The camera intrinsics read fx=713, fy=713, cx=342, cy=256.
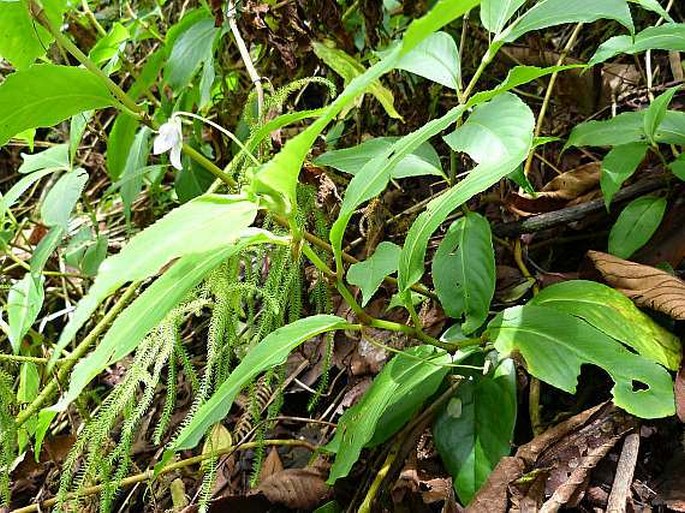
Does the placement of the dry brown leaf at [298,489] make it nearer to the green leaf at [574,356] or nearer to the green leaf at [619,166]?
the green leaf at [574,356]

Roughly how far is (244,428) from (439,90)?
776mm

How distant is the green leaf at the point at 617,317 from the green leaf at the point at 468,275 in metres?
0.09

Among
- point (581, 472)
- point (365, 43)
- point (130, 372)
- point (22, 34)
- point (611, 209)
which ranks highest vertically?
point (22, 34)

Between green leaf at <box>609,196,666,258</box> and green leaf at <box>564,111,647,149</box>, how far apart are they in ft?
0.29

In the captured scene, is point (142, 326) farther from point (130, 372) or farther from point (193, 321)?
point (193, 321)

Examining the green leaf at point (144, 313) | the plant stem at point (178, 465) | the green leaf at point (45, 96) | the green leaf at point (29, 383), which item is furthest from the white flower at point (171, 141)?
the green leaf at point (29, 383)

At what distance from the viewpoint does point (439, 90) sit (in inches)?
57.7

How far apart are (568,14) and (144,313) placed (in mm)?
632

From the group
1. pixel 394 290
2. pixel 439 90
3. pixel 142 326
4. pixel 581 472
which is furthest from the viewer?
pixel 439 90

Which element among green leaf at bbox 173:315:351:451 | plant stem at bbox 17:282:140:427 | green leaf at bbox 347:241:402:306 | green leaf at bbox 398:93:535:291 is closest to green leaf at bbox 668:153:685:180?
green leaf at bbox 398:93:535:291

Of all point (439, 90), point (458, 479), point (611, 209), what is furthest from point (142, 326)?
point (439, 90)

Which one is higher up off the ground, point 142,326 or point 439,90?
point 142,326

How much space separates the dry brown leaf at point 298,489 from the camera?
101cm

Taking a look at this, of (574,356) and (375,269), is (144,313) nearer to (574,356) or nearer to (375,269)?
(375,269)
